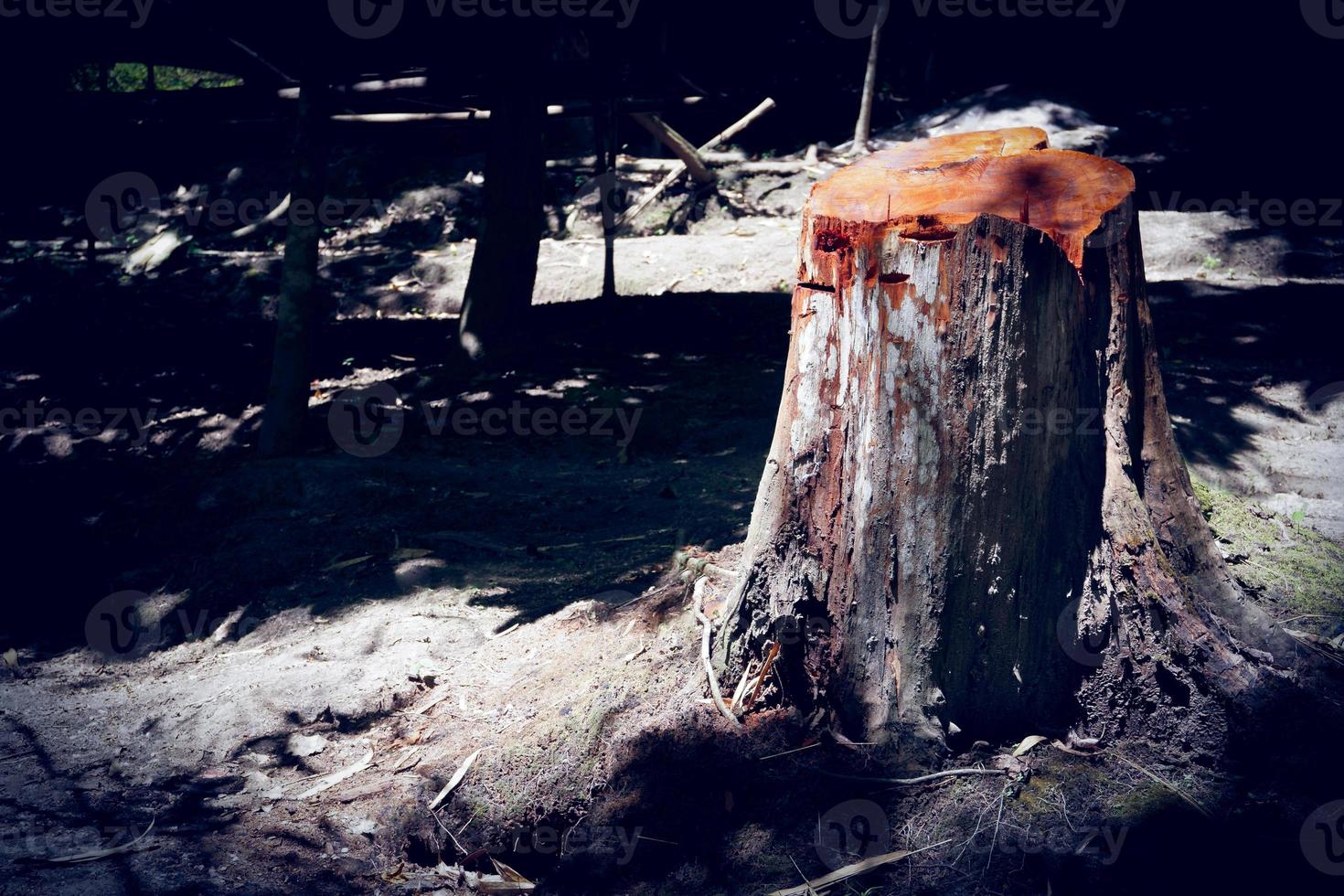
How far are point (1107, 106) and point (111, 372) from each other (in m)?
12.0

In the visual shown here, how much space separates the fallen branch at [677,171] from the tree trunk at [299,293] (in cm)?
664

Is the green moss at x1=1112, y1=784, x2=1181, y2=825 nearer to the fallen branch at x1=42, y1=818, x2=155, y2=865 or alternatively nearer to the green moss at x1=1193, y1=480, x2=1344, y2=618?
the green moss at x1=1193, y1=480, x2=1344, y2=618

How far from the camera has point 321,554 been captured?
5430 mm

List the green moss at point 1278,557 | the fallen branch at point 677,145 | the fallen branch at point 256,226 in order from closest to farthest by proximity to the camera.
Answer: the green moss at point 1278,557 → the fallen branch at point 677,145 → the fallen branch at point 256,226

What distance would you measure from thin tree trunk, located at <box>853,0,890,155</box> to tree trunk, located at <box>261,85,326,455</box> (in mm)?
8484

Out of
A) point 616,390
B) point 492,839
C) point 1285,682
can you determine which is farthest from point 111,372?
point 1285,682

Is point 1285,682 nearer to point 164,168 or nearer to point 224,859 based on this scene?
point 224,859

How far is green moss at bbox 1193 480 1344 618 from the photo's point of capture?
3312 millimetres

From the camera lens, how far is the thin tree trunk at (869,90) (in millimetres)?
13344

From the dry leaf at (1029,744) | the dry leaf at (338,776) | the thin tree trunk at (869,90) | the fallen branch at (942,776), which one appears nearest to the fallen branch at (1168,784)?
the dry leaf at (1029,744)

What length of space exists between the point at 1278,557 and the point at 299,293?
6097mm

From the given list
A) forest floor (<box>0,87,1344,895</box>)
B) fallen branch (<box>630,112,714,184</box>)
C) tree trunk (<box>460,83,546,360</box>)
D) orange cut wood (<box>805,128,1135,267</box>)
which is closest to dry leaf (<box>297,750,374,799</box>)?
forest floor (<box>0,87,1344,895</box>)

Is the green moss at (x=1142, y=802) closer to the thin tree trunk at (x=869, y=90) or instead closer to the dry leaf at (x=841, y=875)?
the dry leaf at (x=841, y=875)

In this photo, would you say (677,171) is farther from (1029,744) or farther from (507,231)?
(1029,744)
